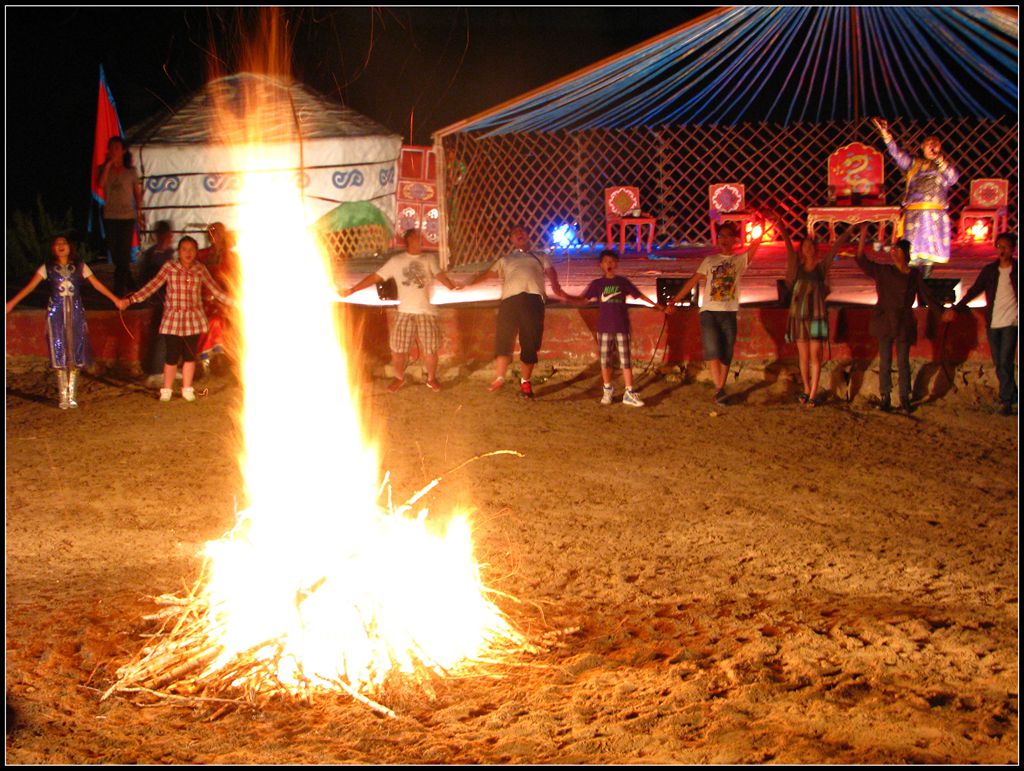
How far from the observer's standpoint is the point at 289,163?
1439 cm

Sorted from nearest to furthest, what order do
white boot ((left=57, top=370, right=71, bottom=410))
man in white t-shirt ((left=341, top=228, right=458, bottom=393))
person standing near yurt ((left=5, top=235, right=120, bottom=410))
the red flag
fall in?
person standing near yurt ((left=5, top=235, right=120, bottom=410)) → white boot ((left=57, top=370, right=71, bottom=410)) → man in white t-shirt ((left=341, top=228, right=458, bottom=393)) → the red flag

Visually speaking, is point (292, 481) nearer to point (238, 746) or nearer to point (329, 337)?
point (238, 746)

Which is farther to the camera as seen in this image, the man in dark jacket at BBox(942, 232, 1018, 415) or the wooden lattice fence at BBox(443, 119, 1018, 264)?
the wooden lattice fence at BBox(443, 119, 1018, 264)

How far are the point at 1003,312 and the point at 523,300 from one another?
3.43 meters

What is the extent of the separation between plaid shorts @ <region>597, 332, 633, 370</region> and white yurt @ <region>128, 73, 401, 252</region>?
23.5 ft

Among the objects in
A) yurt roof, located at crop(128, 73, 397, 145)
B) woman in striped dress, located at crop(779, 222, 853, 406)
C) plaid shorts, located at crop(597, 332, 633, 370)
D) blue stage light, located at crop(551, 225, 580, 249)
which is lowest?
plaid shorts, located at crop(597, 332, 633, 370)

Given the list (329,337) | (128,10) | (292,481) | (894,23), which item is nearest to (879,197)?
(894,23)

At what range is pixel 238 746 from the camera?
3.28m

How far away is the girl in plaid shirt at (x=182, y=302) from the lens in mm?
7949

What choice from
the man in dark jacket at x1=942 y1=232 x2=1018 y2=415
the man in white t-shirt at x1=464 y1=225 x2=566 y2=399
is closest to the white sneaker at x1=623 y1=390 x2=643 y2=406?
the man in white t-shirt at x1=464 y1=225 x2=566 y2=399

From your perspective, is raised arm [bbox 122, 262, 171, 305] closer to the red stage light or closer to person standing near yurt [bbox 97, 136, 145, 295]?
person standing near yurt [bbox 97, 136, 145, 295]

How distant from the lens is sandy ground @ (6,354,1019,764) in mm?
3305

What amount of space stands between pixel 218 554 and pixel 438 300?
247 inches

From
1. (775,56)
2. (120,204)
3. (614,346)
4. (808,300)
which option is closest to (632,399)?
(614,346)
